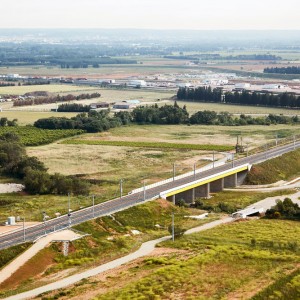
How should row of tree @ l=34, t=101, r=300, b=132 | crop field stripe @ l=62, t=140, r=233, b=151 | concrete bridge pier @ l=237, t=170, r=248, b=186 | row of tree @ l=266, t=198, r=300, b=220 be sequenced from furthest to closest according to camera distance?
row of tree @ l=34, t=101, r=300, b=132 → crop field stripe @ l=62, t=140, r=233, b=151 → concrete bridge pier @ l=237, t=170, r=248, b=186 → row of tree @ l=266, t=198, r=300, b=220

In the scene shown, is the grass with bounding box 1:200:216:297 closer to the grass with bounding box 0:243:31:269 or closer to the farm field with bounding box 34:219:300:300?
the grass with bounding box 0:243:31:269

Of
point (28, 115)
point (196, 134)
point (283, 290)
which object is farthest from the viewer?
point (28, 115)

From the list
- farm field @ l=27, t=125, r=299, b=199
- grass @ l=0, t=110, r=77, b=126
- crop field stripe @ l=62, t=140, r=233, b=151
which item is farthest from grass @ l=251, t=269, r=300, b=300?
grass @ l=0, t=110, r=77, b=126

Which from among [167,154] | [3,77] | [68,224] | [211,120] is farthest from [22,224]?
[3,77]

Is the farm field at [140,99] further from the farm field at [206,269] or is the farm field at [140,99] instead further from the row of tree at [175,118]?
the farm field at [206,269]

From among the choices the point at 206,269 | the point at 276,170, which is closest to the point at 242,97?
the point at 276,170

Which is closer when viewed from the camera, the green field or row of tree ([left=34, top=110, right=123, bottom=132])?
the green field

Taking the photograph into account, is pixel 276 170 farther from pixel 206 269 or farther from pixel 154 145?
pixel 206 269
